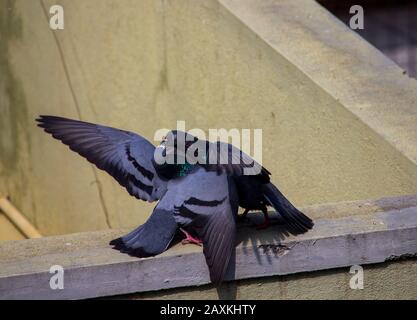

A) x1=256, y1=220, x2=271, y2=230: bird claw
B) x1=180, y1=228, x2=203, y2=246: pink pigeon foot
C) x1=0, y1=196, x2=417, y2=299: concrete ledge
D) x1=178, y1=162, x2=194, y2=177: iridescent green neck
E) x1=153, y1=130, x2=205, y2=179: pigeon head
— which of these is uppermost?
x1=153, y1=130, x2=205, y2=179: pigeon head

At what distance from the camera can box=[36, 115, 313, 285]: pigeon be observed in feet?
10.7

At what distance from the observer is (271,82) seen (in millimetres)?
4895

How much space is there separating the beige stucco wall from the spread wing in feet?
3.68

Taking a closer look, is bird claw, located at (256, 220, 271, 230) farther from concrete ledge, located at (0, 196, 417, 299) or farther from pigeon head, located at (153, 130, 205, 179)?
pigeon head, located at (153, 130, 205, 179)

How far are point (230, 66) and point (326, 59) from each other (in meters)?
0.62

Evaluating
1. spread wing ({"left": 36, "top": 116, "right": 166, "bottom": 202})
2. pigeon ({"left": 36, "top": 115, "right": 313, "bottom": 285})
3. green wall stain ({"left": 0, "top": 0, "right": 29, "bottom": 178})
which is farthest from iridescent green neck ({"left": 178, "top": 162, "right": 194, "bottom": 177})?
green wall stain ({"left": 0, "top": 0, "right": 29, "bottom": 178})

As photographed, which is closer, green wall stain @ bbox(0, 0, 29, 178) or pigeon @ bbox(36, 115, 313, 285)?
pigeon @ bbox(36, 115, 313, 285)

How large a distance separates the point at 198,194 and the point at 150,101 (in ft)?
8.79

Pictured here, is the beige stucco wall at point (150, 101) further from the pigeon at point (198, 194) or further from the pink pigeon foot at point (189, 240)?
the pink pigeon foot at point (189, 240)

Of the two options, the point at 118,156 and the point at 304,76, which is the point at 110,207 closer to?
the point at 304,76

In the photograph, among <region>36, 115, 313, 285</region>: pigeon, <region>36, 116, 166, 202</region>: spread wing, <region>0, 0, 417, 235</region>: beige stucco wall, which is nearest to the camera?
<region>36, 115, 313, 285</region>: pigeon

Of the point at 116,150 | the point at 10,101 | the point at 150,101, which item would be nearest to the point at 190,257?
the point at 116,150

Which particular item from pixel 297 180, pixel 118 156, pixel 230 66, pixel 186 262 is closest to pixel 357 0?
pixel 230 66
